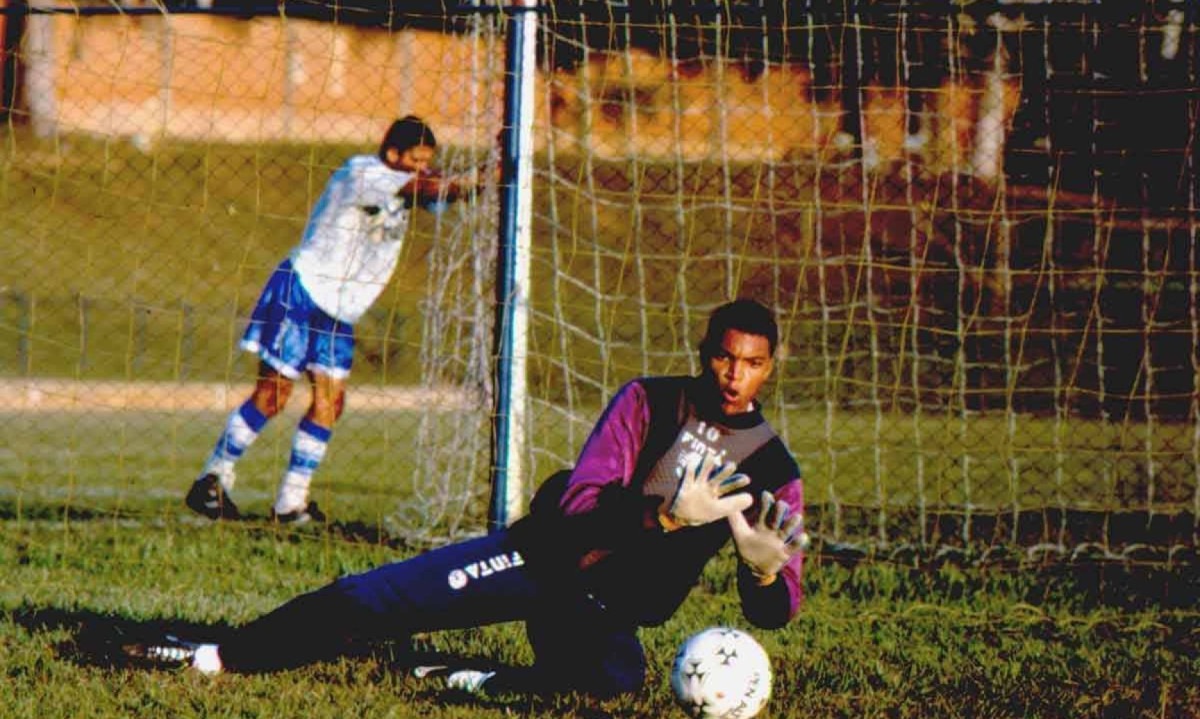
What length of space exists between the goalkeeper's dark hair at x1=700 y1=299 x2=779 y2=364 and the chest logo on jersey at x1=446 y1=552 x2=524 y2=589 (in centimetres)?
83

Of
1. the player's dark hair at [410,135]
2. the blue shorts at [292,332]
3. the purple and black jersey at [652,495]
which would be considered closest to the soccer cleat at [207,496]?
the blue shorts at [292,332]

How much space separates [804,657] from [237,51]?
2096 centimetres

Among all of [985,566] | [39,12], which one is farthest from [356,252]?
[985,566]

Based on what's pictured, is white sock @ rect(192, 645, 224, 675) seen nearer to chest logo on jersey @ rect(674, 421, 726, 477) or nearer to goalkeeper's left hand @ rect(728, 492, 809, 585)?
chest logo on jersey @ rect(674, 421, 726, 477)

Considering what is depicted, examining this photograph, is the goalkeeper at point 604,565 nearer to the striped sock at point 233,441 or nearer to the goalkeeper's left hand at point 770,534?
the goalkeeper's left hand at point 770,534

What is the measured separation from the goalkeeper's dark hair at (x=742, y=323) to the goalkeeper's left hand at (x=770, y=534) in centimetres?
49

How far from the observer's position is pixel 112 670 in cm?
476

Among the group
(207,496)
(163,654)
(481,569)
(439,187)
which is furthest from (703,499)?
(207,496)

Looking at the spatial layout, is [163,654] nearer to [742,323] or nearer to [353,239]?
[742,323]

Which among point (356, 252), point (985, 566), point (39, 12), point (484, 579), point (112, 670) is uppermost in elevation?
point (39, 12)

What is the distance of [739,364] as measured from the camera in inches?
169

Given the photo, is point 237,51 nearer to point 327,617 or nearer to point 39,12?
point 39,12

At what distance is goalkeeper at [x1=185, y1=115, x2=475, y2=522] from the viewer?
7742 millimetres

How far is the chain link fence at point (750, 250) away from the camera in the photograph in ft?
24.5
